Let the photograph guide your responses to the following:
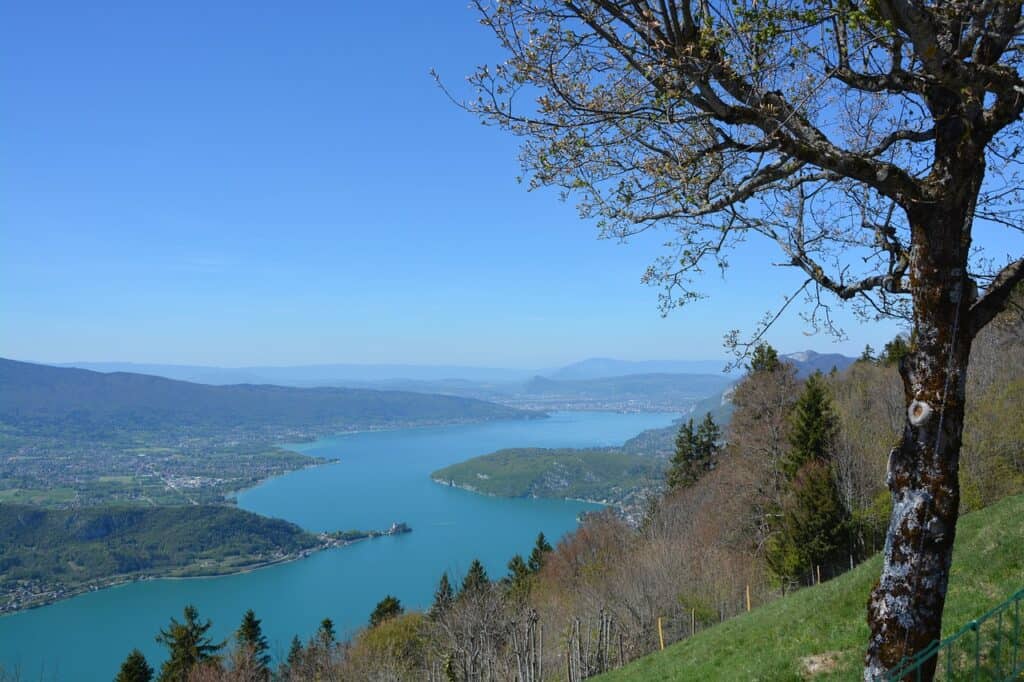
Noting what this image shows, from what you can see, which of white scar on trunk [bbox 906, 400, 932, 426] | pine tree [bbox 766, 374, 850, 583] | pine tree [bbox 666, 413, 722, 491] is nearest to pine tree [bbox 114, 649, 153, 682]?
pine tree [bbox 766, 374, 850, 583]

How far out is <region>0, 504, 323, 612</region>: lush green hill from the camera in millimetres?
83812

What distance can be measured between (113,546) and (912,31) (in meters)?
112

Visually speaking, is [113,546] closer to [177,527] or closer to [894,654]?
[177,527]

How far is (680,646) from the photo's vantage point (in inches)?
494

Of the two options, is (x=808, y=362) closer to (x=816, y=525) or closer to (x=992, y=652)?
(x=816, y=525)

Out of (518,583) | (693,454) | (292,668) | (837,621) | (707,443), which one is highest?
(837,621)

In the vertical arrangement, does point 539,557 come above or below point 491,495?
above

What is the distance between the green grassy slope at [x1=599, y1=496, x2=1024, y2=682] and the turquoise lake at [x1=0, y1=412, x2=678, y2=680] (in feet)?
145

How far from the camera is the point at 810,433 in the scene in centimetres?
2592

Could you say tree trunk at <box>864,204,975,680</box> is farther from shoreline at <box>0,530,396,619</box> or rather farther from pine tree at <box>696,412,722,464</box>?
shoreline at <box>0,530,396,619</box>

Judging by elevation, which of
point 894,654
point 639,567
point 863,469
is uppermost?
point 894,654

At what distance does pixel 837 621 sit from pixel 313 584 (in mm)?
76565

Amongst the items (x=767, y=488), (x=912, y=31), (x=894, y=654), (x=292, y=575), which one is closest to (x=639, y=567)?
(x=767, y=488)

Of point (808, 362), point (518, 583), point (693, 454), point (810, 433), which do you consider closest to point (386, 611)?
point (518, 583)
